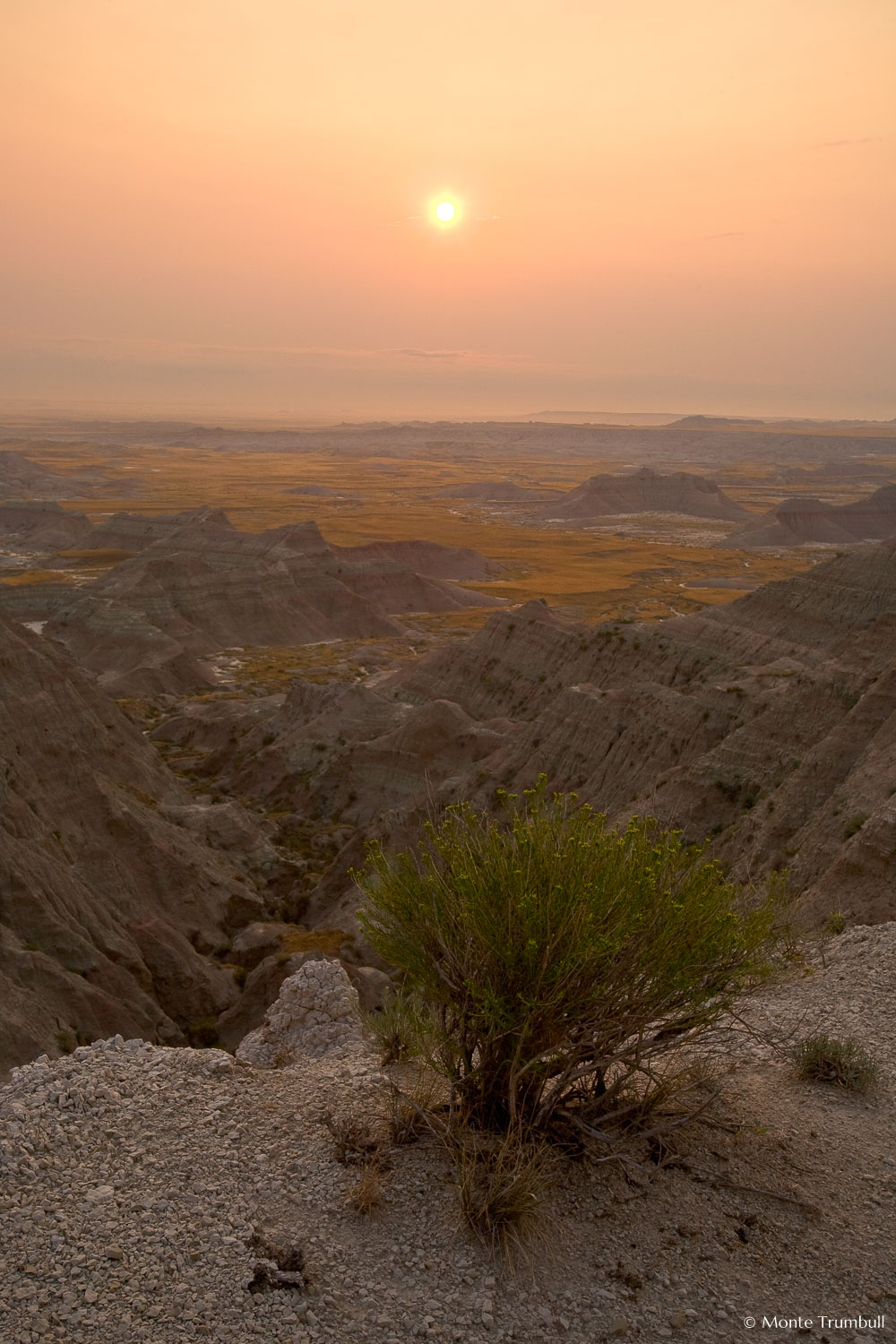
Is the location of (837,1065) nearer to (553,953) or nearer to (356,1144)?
(553,953)

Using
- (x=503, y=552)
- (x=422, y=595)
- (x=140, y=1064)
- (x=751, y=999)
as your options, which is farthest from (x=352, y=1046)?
(x=503, y=552)

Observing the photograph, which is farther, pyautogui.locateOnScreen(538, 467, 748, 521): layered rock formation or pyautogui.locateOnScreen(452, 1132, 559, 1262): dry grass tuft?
pyautogui.locateOnScreen(538, 467, 748, 521): layered rock formation

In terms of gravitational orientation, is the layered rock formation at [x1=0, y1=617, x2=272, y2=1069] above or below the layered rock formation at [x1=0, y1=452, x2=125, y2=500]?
below

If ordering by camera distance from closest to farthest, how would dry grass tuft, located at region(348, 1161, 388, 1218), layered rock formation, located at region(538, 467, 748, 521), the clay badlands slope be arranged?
dry grass tuft, located at region(348, 1161, 388, 1218), the clay badlands slope, layered rock formation, located at region(538, 467, 748, 521)

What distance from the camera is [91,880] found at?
26141mm

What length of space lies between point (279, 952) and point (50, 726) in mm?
10890

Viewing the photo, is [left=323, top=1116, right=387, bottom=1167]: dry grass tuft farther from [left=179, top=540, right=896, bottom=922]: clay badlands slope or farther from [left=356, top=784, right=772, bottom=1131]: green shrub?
[left=179, top=540, right=896, bottom=922]: clay badlands slope

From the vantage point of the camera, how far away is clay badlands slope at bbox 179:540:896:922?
20.9m

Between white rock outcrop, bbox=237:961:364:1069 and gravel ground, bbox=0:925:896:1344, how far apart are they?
2.95 metres

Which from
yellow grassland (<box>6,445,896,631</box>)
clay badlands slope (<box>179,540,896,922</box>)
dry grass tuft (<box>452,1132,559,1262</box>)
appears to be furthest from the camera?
yellow grassland (<box>6,445,896,631</box>)

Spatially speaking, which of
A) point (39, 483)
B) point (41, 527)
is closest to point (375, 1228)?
point (41, 527)

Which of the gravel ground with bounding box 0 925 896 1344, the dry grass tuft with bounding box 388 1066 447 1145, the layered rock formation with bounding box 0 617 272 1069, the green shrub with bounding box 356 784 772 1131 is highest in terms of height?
the green shrub with bounding box 356 784 772 1131

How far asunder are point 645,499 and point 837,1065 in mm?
179783

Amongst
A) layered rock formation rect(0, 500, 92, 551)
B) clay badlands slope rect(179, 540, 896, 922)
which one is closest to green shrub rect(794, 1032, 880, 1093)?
clay badlands slope rect(179, 540, 896, 922)
